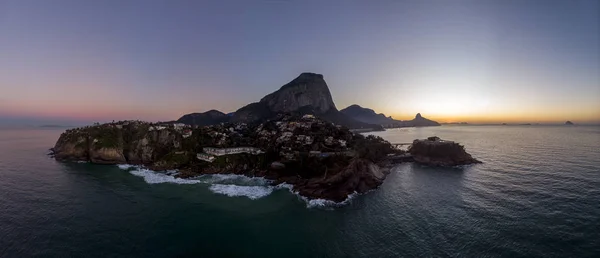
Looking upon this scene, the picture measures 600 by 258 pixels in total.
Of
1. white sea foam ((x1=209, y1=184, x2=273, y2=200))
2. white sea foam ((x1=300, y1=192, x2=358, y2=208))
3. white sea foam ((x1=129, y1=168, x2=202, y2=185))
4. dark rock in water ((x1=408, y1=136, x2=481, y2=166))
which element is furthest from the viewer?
dark rock in water ((x1=408, y1=136, x2=481, y2=166))

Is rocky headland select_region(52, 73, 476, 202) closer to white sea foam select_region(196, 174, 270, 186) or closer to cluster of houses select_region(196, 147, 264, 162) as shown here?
cluster of houses select_region(196, 147, 264, 162)

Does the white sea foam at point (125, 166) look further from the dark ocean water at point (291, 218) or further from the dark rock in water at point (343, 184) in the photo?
the dark rock in water at point (343, 184)

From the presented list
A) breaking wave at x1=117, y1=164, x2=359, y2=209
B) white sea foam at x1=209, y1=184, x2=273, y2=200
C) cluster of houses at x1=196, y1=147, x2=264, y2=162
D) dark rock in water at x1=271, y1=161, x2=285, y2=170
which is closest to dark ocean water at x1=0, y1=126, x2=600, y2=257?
white sea foam at x1=209, y1=184, x2=273, y2=200

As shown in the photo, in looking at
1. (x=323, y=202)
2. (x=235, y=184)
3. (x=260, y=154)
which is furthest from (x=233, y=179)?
(x=323, y=202)

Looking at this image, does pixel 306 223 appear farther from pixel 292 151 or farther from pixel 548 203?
pixel 548 203

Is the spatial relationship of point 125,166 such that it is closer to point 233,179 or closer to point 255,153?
point 233,179
